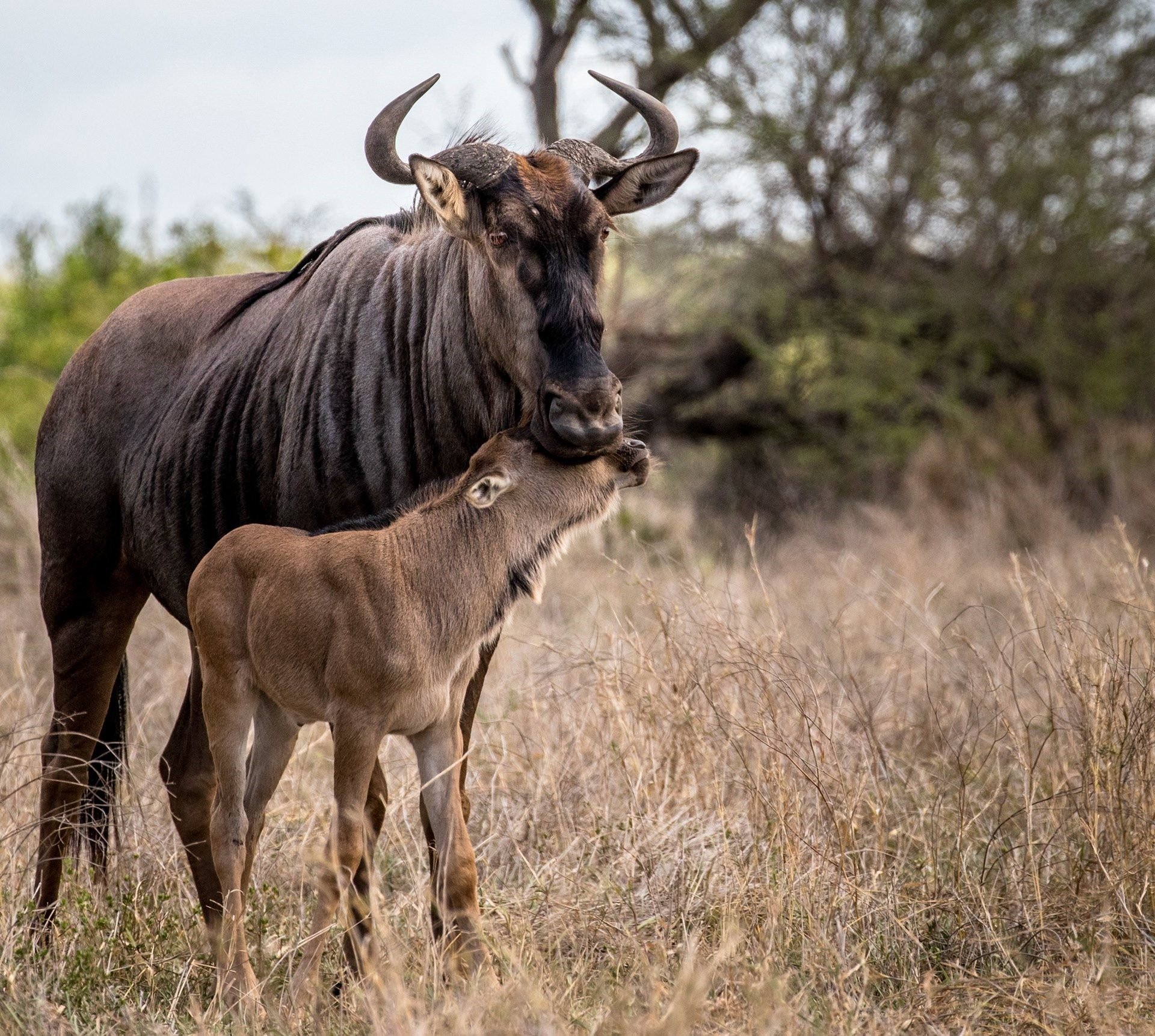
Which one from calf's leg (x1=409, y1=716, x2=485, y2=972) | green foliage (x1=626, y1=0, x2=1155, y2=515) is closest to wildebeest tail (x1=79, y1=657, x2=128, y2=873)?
calf's leg (x1=409, y1=716, x2=485, y2=972)

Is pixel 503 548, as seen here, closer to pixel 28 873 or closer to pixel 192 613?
pixel 192 613

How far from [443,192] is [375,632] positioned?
4.20ft

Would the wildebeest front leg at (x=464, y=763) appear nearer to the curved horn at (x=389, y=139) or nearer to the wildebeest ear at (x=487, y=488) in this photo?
the wildebeest ear at (x=487, y=488)

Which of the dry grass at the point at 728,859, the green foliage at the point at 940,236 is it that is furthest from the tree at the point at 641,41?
the dry grass at the point at 728,859

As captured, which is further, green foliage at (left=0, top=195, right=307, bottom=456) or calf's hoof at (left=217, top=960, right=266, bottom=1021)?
green foliage at (left=0, top=195, right=307, bottom=456)

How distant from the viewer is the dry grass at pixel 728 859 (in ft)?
11.2

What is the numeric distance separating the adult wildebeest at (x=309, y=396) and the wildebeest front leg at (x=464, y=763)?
0.02m

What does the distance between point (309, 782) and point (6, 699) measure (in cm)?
135

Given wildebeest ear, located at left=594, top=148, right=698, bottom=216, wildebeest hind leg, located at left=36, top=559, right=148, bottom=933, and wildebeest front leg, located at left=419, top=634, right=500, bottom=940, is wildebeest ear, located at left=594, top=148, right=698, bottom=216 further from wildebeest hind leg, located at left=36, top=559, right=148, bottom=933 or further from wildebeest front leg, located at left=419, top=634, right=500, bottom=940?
wildebeest hind leg, located at left=36, top=559, right=148, bottom=933

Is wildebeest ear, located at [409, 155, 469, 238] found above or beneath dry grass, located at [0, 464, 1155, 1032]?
above

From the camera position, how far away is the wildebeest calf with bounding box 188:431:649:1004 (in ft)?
11.5

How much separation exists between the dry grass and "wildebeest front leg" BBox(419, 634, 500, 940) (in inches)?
3.2

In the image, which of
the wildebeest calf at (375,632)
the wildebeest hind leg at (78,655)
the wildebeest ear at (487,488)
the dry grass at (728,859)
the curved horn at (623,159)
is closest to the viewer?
the dry grass at (728,859)

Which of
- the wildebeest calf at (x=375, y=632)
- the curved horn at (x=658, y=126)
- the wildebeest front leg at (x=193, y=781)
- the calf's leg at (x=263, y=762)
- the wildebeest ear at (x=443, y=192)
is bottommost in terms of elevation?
the wildebeest front leg at (x=193, y=781)
